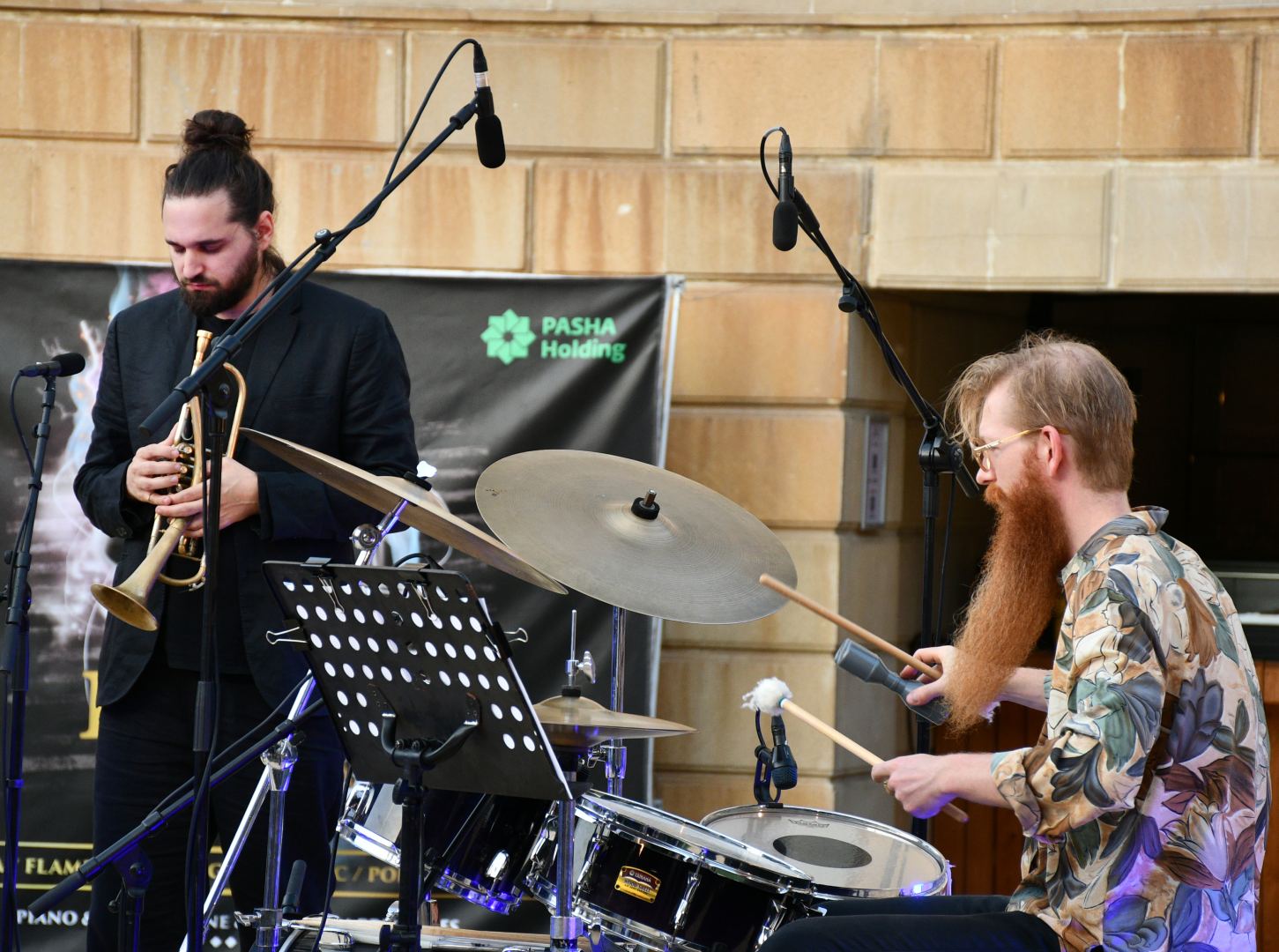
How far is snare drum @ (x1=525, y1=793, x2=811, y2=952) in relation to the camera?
2707 millimetres

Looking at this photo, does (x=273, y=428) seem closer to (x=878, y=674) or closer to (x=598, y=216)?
(x=878, y=674)

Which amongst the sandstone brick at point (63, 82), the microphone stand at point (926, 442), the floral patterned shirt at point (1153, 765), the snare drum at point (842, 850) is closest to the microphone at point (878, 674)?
the snare drum at point (842, 850)

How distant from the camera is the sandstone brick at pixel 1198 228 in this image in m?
4.38

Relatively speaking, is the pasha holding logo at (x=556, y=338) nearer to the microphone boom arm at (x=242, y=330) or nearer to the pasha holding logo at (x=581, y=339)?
Result: the pasha holding logo at (x=581, y=339)

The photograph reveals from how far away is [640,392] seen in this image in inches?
171

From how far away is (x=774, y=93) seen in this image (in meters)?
4.62

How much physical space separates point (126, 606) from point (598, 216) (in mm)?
2380

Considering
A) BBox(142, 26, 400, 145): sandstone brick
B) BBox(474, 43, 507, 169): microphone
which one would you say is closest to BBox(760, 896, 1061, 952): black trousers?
BBox(474, 43, 507, 169): microphone

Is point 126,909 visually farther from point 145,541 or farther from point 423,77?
point 423,77

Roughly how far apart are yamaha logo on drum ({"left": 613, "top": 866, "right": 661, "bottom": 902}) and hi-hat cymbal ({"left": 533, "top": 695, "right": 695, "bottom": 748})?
25cm

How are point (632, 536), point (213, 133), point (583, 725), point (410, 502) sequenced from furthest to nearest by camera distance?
1. point (213, 133)
2. point (632, 536)
3. point (583, 725)
4. point (410, 502)

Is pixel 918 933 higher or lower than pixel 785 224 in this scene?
lower

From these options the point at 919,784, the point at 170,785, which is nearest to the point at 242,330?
the point at 170,785

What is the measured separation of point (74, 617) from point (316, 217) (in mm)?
1426
